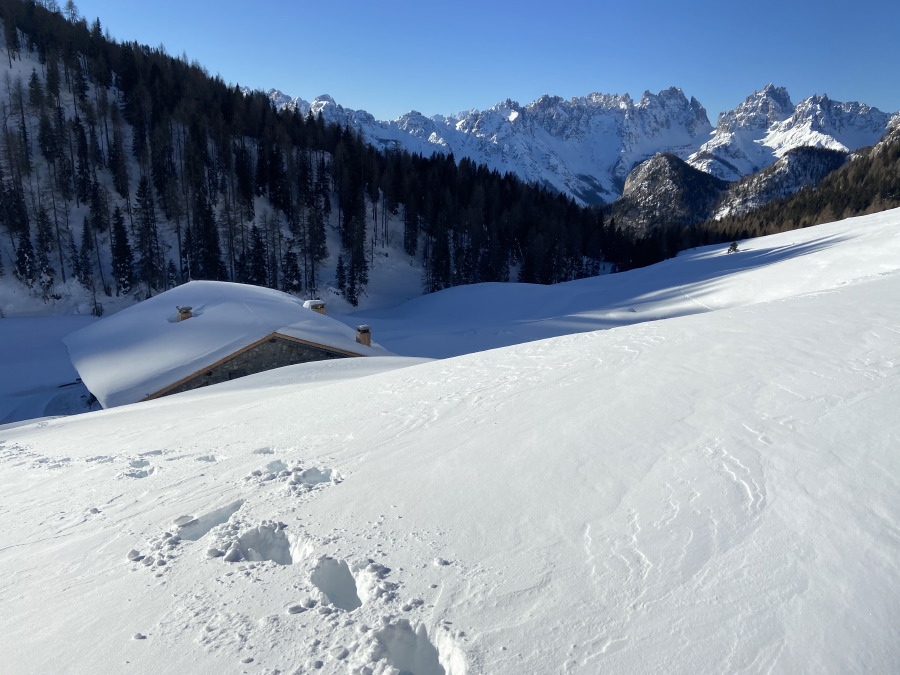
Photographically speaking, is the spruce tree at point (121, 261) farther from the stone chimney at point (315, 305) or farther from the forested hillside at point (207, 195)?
the stone chimney at point (315, 305)

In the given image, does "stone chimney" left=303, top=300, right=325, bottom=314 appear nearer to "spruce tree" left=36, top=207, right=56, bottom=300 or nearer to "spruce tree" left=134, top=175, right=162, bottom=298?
"spruce tree" left=134, top=175, right=162, bottom=298

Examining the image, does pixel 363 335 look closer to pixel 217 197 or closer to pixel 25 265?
pixel 25 265

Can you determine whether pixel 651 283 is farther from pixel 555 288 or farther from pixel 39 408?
pixel 39 408

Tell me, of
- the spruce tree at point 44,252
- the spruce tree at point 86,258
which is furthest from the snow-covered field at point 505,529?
the spruce tree at point 44,252

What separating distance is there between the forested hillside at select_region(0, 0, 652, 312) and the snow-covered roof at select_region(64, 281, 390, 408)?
24850mm

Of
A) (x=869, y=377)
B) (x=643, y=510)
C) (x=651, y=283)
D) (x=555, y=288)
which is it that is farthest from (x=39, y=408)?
(x=651, y=283)

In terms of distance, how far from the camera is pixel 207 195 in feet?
167

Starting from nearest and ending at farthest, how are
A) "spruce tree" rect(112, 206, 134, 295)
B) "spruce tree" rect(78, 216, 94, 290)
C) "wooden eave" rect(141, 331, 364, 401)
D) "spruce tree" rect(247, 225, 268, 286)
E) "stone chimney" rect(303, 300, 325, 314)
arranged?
"wooden eave" rect(141, 331, 364, 401)
"stone chimney" rect(303, 300, 325, 314)
"spruce tree" rect(78, 216, 94, 290)
"spruce tree" rect(112, 206, 134, 295)
"spruce tree" rect(247, 225, 268, 286)

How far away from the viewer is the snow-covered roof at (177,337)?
54.3 feet

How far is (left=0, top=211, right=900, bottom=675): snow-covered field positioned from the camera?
2.87 m

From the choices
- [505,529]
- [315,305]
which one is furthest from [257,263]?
[505,529]

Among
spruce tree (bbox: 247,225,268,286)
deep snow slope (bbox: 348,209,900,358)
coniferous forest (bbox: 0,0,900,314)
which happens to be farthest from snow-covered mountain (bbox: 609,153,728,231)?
spruce tree (bbox: 247,225,268,286)

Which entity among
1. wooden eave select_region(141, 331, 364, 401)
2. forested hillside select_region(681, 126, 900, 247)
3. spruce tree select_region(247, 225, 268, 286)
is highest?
forested hillside select_region(681, 126, 900, 247)

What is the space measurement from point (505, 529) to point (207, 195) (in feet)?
186
